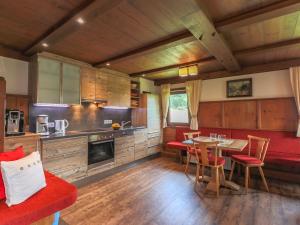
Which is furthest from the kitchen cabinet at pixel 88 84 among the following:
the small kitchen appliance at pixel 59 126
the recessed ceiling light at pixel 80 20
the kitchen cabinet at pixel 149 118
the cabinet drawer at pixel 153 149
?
the cabinet drawer at pixel 153 149

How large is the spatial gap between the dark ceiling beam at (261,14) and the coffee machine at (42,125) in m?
3.17

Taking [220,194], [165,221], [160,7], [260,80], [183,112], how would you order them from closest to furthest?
[160,7], [165,221], [220,194], [260,80], [183,112]

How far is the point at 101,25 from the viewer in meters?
2.25

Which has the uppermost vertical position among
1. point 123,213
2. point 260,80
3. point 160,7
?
point 160,7

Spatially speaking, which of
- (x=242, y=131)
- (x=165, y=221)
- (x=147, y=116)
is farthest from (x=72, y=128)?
(x=242, y=131)

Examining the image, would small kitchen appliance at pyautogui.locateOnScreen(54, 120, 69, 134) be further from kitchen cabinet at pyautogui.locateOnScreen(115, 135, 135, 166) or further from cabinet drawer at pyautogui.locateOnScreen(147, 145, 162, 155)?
cabinet drawer at pyautogui.locateOnScreen(147, 145, 162, 155)

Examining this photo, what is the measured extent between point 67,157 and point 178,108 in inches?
137

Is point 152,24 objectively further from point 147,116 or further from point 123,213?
point 147,116

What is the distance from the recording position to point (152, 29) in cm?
235

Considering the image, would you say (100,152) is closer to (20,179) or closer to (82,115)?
(82,115)

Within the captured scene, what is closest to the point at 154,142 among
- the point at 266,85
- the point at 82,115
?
the point at 82,115

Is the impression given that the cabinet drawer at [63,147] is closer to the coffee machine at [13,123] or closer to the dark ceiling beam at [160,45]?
the coffee machine at [13,123]

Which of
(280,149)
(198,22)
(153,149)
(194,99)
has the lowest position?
(153,149)

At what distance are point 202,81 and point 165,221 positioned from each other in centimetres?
378
